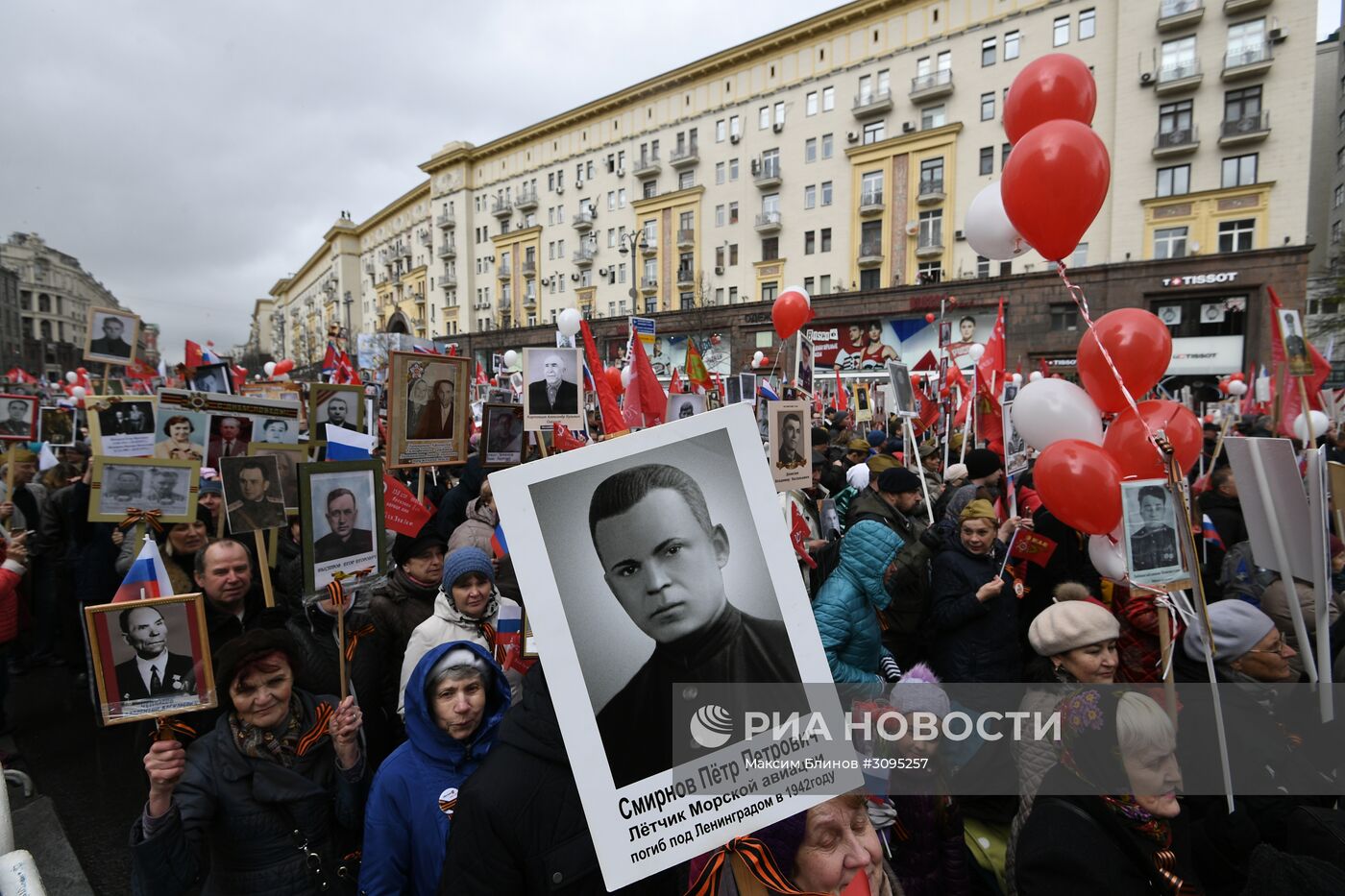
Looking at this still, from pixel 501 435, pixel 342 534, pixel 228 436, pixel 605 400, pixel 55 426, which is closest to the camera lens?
pixel 342 534

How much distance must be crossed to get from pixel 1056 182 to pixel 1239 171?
32.3m

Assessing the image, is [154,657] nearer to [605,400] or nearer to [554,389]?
[605,400]

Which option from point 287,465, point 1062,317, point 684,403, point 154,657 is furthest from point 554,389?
point 1062,317

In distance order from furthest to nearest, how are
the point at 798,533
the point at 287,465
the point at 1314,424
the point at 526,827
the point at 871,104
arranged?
the point at 871,104
the point at 1314,424
the point at 798,533
the point at 287,465
the point at 526,827

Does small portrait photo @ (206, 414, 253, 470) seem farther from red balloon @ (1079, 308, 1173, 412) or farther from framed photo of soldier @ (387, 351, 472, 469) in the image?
red balloon @ (1079, 308, 1173, 412)

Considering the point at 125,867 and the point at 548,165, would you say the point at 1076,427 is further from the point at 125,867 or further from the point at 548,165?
the point at 548,165

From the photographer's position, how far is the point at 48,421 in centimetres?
726

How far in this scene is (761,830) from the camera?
1559 mm

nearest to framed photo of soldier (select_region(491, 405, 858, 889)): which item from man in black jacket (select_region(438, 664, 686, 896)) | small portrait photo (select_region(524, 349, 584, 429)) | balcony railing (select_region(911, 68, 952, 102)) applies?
man in black jacket (select_region(438, 664, 686, 896))

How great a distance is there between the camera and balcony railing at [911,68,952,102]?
31.0 metres

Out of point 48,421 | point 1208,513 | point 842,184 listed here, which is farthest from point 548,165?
point 1208,513

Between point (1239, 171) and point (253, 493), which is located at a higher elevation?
point (1239, 171)

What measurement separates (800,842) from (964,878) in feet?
4.17

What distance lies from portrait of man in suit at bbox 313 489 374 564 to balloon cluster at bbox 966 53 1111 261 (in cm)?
338
